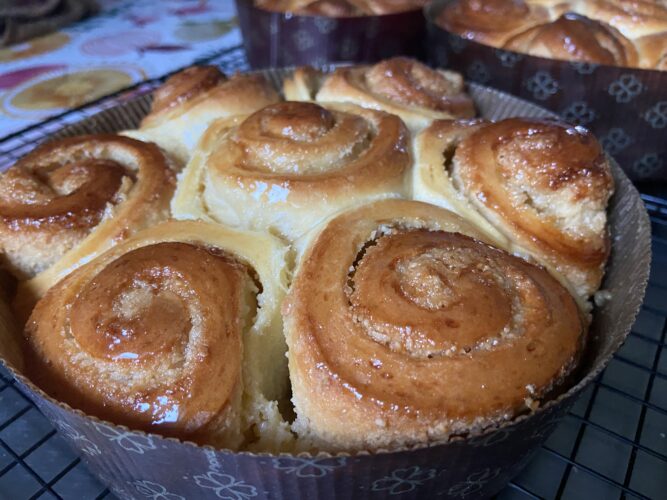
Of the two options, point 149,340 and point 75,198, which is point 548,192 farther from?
point 75,198

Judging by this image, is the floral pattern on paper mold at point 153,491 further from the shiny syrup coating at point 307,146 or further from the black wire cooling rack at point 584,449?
the shiny syrup coating at point 307,146

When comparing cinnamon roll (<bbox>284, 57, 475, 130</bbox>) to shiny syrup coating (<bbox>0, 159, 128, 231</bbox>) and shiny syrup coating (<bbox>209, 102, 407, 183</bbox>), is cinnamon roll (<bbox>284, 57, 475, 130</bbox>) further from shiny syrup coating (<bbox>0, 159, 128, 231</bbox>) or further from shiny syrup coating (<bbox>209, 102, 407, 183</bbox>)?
shiny syrup coating (<bbox>0, 159, 128, 231</bbox>)

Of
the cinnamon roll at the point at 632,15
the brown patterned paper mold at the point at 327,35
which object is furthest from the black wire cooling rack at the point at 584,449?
the brown patterned paper mold at the point at 327,35

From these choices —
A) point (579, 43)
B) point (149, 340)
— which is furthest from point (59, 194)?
point (579, 43)

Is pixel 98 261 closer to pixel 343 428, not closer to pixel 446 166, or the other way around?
pixel 343 428

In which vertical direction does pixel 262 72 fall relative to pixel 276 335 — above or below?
above

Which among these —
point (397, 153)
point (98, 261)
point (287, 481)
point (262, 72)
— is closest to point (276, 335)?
point (287, 481)
